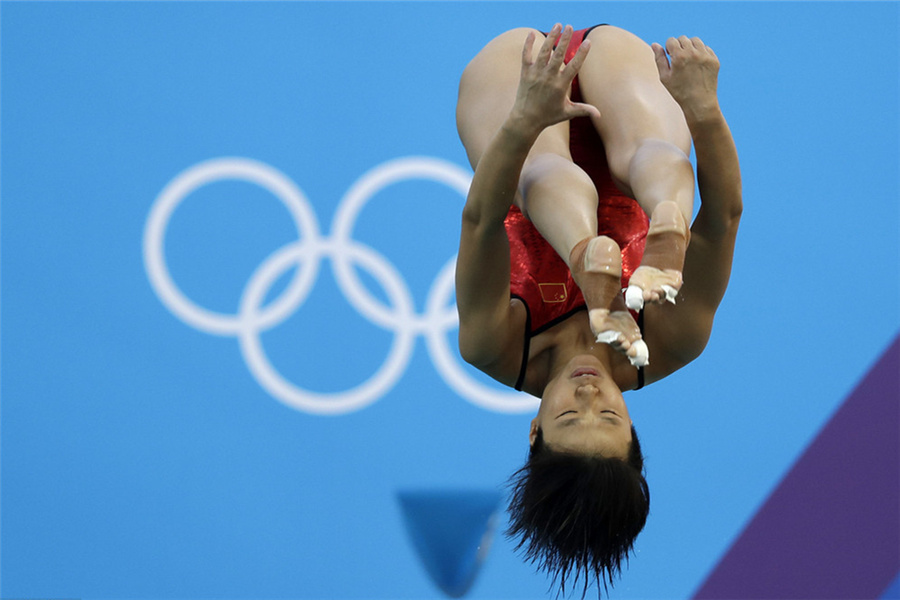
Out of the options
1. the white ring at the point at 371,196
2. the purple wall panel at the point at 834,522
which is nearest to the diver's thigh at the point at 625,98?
the white ring at the point at 371,196

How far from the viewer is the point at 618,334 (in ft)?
4.28

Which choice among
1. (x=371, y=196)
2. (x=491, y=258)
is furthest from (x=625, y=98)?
(x=371, y=196)

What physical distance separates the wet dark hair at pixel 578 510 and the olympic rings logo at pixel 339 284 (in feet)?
4.17

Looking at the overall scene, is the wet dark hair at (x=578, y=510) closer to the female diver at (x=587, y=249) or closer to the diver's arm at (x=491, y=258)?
the female diver at (x=587, y=249)

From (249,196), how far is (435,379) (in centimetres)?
79

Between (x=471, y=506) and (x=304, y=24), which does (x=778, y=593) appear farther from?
(x=304, y=24)

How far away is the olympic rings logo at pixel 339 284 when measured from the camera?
3043 millimetres

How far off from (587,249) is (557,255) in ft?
1.76

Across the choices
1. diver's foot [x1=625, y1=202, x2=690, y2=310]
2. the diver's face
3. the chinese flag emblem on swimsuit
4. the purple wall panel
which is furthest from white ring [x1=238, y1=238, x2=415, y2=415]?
diver's foot [x1=625, y1=202, x2=690, y2=310]

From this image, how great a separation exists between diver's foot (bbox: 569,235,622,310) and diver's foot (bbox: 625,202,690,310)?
25mm

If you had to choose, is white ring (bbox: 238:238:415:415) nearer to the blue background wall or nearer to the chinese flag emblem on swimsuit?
the blue background wall

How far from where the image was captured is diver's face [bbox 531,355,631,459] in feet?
5.44

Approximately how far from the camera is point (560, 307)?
1.83 metres

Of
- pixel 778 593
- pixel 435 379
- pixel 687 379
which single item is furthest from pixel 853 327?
pixel 435 379
